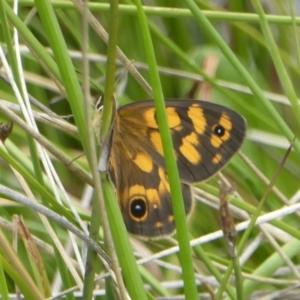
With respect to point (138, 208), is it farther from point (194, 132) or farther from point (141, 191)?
point (194, 132)

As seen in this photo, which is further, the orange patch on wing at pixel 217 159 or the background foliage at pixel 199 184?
the orange patch on wing at pixel 217 159

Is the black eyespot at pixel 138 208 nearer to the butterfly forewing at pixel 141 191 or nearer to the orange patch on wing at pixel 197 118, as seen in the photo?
the butterfly forewing at pixel 141 191

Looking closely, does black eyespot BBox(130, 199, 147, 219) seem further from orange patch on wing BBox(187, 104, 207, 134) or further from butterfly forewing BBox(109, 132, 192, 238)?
orange patch on wing BBox(187, 104, 207, 134)

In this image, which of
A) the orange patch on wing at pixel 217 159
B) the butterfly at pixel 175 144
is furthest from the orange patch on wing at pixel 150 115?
the orange patch on wing at pixel 217 159

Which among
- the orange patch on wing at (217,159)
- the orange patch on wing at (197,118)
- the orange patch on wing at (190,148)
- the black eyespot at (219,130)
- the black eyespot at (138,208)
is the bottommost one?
the black eyespot at (138,208)

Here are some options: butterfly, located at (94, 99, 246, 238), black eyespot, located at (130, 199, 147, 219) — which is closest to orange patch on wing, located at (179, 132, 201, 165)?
butterfly, located at (94, 99, 246, 238)

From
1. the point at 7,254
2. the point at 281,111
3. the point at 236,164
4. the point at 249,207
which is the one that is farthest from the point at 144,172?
the point at 281,111

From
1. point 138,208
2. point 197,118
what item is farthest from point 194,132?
point 138,208

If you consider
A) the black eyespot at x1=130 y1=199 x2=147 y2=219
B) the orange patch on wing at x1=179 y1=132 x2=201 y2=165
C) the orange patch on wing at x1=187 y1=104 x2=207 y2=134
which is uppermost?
the orange patch on wing at x1=187 y1=104 x2=207 y2=134

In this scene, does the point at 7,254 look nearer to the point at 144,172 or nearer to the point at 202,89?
the point at 144,172
